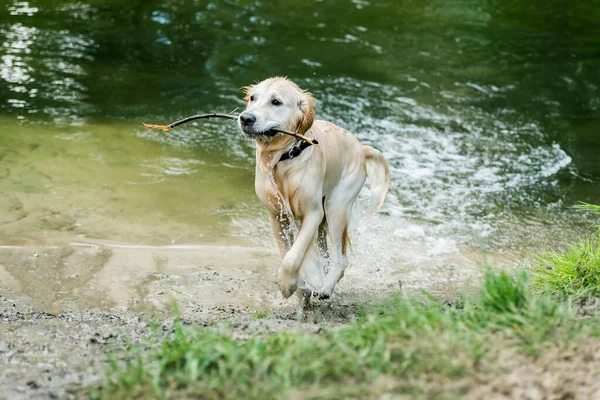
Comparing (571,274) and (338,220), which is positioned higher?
(571,274)

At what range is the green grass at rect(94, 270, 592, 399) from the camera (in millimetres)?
3053

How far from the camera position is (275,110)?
487cm

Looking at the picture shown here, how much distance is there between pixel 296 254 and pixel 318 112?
4.58m

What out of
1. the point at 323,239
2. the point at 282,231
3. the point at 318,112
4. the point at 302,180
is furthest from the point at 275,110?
the point at 318,112

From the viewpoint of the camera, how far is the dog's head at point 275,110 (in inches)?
188

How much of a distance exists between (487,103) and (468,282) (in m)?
4.67

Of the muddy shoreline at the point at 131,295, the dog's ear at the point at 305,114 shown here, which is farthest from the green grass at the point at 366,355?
the dog's ear at the point at 305,114

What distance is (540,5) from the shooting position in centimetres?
1465

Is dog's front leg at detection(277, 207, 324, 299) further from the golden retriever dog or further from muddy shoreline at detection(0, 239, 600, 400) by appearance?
muddy shoreline at detection(0, 239, 600, 400)

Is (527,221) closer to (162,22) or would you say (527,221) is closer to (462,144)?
(462,144)

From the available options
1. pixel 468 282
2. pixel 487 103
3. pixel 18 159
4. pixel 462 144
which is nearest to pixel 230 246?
pixel 468 282

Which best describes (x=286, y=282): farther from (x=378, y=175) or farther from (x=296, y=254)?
(x=378, y=175)

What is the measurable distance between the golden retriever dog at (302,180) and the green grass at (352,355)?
4.95 ft

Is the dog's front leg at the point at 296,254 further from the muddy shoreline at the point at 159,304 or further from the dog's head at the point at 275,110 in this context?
the dog's head at the point at 275,110
